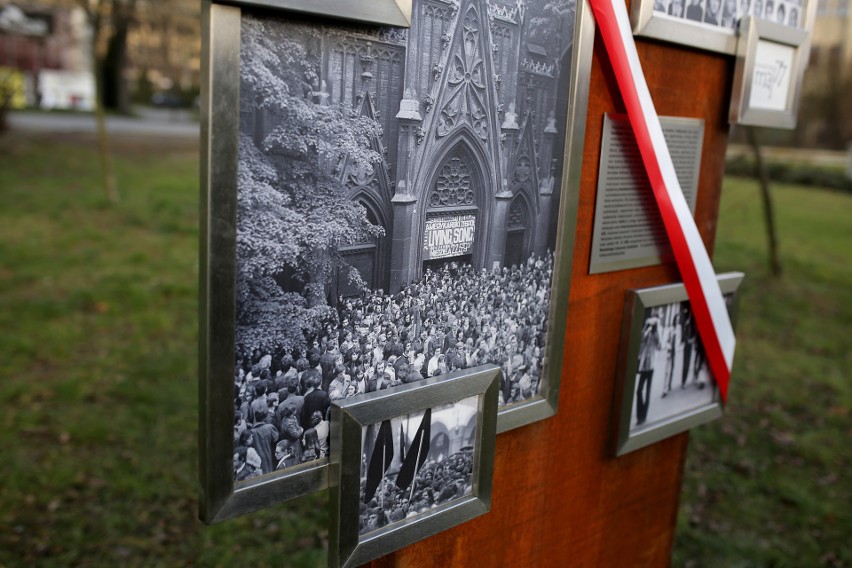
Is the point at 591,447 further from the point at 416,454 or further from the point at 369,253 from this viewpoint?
the point at 369,253

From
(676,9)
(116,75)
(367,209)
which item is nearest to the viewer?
(367,209)

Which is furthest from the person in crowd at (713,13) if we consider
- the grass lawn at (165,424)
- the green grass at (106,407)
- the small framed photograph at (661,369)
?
the green grass at (106,407)

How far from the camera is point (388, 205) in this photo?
5.23 ft

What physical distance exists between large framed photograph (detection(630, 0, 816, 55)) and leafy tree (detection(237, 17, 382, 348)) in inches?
35.7

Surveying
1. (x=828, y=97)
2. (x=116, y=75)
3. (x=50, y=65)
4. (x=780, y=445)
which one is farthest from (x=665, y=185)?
(x=50, y=65)

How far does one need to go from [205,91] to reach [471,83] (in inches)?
24.4

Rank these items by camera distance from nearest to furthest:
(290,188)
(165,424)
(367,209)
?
(290,188) → (367,209) → (165,424)

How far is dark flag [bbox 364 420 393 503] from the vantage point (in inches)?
63.9

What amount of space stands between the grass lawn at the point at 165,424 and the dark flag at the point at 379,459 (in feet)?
6.94

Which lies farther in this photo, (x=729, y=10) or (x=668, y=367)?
(x=668, y=367)

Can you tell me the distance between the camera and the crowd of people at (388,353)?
1.49m

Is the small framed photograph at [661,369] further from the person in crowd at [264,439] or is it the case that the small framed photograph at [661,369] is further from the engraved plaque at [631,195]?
the person in crowd at [264,439]

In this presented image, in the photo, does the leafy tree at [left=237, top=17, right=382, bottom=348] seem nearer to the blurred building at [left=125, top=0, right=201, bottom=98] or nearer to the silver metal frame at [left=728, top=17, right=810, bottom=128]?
the silver metal frame at [left=728, top=17, right=810, bottom=128]

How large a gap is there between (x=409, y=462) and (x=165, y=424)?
3.51 meters
